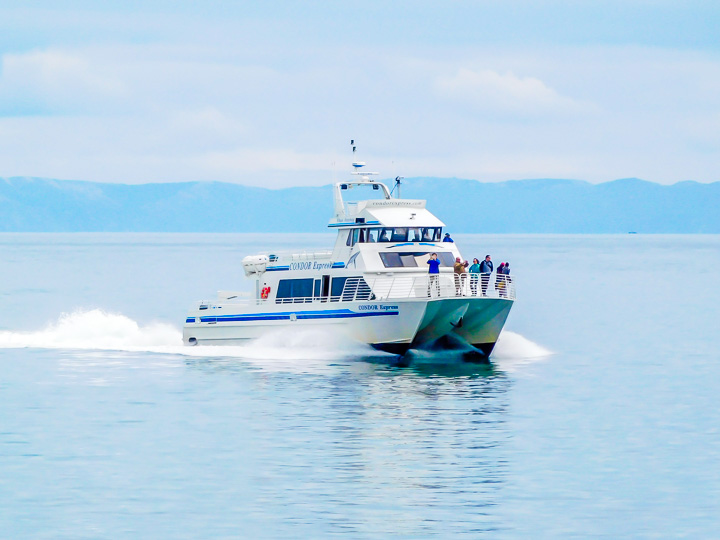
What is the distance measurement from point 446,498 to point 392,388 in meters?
11.7

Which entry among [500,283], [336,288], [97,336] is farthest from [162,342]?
[500,283]

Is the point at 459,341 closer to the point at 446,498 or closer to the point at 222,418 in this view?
the point at 222,418

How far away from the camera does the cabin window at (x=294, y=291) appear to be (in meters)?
39.7

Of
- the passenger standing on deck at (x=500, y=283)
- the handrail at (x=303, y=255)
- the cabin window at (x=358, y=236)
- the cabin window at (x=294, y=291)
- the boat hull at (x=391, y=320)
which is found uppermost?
the cabin window at (x=358, y=236)

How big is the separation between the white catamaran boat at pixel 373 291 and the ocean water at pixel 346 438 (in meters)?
0.83

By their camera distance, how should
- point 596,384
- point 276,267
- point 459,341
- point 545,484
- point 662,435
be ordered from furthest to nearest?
1. point 276,267
2. point 459,341
3. point 596,384
4. point 662,435
5. point 545,484

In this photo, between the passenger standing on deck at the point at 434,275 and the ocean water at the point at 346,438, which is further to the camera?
the passenger standing on deck at the point at 434,275

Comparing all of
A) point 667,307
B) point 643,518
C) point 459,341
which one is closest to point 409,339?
point 459,341

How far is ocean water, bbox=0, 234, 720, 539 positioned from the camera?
66.3 ft

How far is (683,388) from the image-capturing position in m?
34.2

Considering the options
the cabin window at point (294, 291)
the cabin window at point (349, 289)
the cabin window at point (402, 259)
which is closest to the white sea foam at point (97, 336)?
the cabin window at point (294, 291)

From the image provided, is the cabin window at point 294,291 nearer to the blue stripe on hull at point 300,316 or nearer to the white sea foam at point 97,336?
the blue stripe on hull at point 300,316

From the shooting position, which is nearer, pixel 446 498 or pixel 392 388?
pixel 446 498

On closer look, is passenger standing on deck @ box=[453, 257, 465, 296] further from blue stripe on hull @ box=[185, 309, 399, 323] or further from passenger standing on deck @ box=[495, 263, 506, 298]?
blue stripe on hull @ box=[185, 309, 399, 323]
